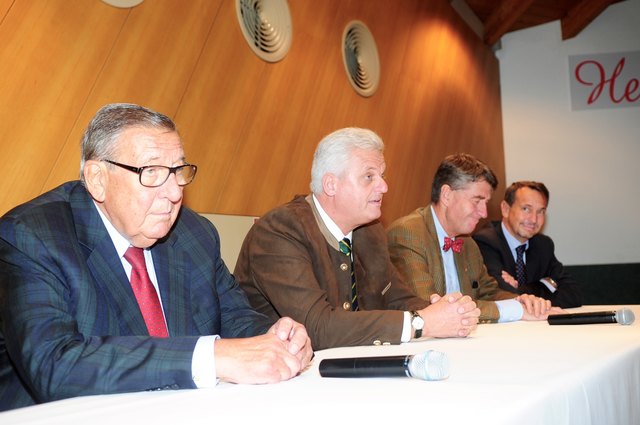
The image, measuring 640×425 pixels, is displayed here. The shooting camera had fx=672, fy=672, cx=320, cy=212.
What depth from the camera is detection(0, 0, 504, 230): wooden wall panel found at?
2604 millimetres

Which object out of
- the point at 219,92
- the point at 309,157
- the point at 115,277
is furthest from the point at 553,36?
the point at 115,277

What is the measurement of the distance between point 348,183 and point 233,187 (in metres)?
1.23

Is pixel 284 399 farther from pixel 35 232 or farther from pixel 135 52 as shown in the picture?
pixel 135 52

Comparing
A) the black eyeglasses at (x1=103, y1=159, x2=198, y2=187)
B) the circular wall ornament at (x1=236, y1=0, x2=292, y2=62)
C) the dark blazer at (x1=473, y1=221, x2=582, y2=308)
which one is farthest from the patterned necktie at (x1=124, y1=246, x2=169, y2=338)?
the dark blazer at (x1=473, y1=221, x2=582, y2=308)

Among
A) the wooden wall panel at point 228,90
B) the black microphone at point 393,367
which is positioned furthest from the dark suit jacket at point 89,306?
the wooden wall panel at point 228,90

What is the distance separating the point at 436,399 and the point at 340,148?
1683 millimetres

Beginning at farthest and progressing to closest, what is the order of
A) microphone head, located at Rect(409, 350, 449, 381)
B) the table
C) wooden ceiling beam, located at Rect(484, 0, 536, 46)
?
wooden ceiling beam, located at Rect(484, 0, 536, 46), microphone head, located at Rect(409, 350, 449, 381), the table

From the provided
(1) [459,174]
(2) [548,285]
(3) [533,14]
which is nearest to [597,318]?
(1) [459,174]

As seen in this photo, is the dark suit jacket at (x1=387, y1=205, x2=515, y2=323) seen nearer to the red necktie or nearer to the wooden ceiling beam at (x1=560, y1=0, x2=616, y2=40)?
the red necktie

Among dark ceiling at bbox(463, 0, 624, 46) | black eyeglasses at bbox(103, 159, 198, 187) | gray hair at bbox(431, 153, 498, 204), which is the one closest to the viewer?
black eyeglasses at bbox(103, 159, 198, 187)

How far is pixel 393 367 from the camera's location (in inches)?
49.4

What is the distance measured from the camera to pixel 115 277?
167 centimetres

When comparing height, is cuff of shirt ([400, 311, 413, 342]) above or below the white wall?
below

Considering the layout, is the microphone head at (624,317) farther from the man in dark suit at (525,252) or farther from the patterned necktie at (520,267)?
the patterned necktie at (520,267)
